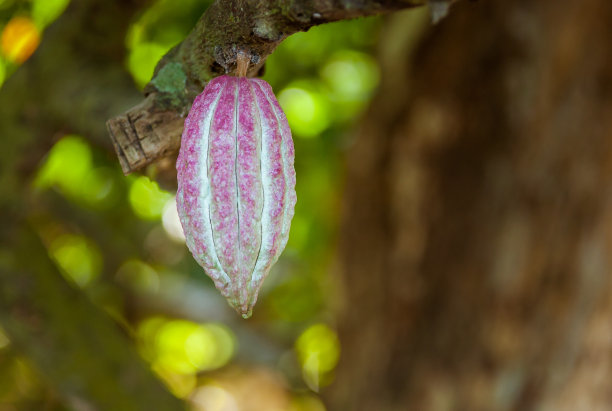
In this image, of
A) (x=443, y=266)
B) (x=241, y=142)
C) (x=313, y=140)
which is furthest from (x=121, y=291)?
(x=241, y=142)

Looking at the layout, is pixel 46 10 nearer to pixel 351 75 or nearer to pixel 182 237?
pixel 182 237

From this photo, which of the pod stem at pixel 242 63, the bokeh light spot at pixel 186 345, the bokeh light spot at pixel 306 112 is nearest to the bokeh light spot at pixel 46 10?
the pod stem at pixel 242 63

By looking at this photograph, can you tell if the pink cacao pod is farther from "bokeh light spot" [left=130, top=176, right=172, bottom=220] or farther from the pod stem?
"bokeh light spot" [left=130, top=176, right=172, bottom=220]

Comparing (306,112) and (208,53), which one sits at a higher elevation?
(208,53)

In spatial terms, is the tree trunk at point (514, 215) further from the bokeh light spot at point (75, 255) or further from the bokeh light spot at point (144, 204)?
the bokeh light spot at point (75, 255)

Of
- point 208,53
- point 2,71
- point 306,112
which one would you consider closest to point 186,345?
point 306,112
